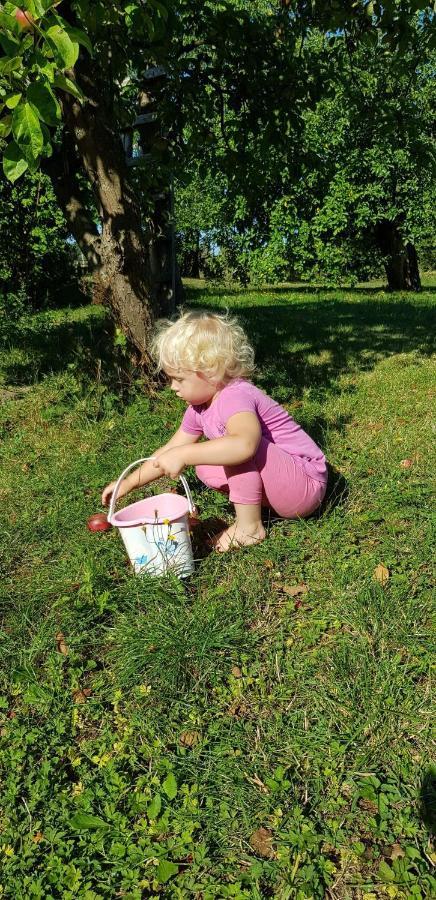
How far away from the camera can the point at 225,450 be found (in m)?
2.60

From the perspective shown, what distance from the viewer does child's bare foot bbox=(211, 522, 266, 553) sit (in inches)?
114

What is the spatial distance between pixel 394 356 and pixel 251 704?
4992 mm

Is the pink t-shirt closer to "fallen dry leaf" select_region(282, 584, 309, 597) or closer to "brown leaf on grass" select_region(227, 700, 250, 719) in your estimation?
"fallen dry leaf" select_region(282, 584, 309, 597)

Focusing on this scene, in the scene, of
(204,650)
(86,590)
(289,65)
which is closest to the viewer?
(204,650)

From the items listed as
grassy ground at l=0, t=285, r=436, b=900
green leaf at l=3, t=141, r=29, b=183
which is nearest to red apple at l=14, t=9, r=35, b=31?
green leaf at l=3, t=141, r=29, b=183

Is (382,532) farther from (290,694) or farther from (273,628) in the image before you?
(290,694)

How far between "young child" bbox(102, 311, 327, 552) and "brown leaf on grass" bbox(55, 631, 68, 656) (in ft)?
2.09

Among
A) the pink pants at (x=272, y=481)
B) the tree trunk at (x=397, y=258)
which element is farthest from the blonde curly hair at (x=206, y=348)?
the tree trunk at (x=397, y=258)

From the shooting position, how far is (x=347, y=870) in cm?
158

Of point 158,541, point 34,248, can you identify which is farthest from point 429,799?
point 34,248

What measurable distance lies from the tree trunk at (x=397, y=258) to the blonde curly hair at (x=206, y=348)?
15337 mm

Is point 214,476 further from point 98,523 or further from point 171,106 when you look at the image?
point 171,106

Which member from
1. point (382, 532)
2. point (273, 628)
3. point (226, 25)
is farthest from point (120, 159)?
point (273, 628)

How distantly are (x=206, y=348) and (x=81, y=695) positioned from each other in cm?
144
